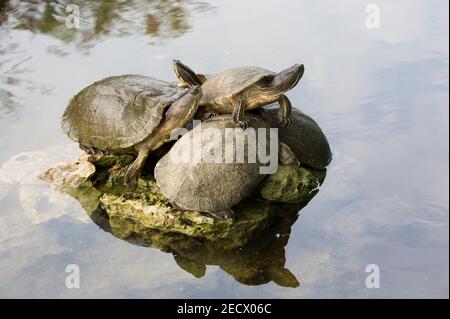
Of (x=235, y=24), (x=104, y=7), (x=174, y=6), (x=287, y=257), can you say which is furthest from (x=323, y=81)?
(x=104, y=7)

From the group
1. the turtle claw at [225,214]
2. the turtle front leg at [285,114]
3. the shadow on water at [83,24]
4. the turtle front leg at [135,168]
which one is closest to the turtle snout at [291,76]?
the turtle front leg at [285,114]

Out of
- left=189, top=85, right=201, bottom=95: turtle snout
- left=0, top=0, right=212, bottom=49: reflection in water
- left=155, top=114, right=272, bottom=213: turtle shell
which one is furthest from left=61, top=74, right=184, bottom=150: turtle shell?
left=0, top=0, right=212, bottom=49: reflection in water

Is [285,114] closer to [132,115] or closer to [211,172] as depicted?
[211,172]

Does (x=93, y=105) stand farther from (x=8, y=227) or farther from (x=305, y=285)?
(x=305, y=285)

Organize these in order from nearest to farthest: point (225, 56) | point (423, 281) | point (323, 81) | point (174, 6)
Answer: point (423, 281) < point (323, 81) < point (225, 56) < point (174, 6)

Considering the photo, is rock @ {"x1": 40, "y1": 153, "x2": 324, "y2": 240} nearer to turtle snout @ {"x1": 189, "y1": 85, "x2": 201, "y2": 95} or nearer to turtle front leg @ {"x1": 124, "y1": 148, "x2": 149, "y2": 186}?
turtle front leg @ {"x1": 124, "y1": 148, "x2": 149, "y2": 186}

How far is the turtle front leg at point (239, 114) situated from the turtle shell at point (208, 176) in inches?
1.7

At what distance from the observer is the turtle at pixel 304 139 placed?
4.47 metres

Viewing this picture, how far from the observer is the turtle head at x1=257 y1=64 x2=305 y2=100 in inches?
161

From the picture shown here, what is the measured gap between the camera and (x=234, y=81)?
4172 mm

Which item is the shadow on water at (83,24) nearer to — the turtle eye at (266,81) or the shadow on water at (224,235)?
the shadow on water at (224,235)

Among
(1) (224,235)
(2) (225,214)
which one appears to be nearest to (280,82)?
(2) (225,214)

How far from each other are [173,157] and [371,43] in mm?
3655

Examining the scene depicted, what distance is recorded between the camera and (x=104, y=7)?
28.2 feet
